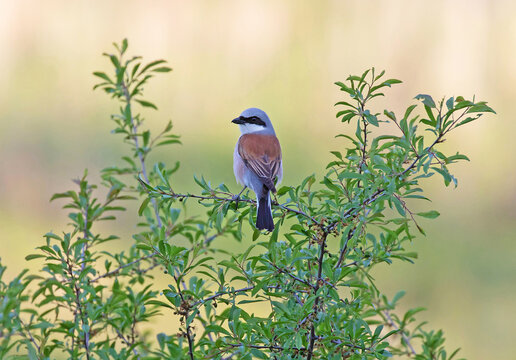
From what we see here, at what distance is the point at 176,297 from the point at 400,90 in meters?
8.22

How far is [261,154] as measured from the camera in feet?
14.5

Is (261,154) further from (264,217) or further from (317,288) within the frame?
(317,288)

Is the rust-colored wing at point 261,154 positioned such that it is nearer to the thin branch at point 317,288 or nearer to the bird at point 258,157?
the bird at point 258,157

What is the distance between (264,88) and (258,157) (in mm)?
7437

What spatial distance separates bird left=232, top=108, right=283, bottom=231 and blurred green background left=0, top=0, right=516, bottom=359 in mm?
3872

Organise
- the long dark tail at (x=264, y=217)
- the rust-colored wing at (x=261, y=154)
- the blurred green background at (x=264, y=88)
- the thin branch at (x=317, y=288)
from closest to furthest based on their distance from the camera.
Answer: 1. the thin branch at (x=317, y=288)
2. the long dark tail at (x=264, y=217)
3. the rust-colored wing at (x=261, y=154)
4. the blurred green background at (x=264, y=88)

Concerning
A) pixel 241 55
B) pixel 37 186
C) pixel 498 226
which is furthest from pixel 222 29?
pixel 498 226

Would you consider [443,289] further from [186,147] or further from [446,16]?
A: [446,16]

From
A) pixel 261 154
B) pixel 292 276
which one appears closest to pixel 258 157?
pixel 261 154

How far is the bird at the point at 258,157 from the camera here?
405cm

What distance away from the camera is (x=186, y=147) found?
34.7 feet

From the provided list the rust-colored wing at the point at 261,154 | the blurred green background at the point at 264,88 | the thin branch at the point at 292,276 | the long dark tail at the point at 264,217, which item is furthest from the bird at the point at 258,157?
the blurred green background at the point at 264,88

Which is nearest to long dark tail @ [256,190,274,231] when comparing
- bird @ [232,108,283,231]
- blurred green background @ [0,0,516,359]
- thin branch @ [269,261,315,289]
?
bird @ [232,108,283,231]

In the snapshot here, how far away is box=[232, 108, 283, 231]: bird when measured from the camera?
4.05m
